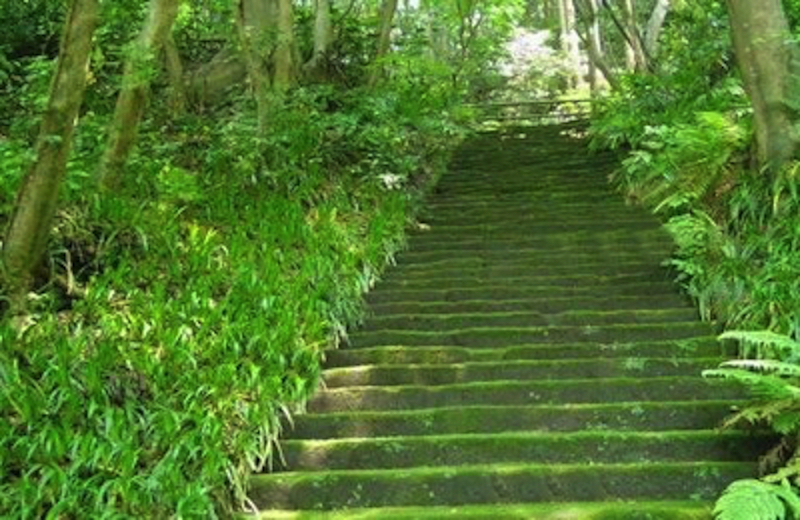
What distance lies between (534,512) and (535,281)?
11.5 feet

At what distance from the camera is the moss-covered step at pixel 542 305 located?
21.8 feet

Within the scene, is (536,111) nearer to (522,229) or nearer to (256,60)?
(522,229)

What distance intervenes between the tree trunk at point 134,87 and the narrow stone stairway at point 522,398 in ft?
6.81

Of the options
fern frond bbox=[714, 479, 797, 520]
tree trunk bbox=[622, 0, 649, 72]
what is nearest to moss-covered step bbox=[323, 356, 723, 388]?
fern frond bbox=[714, 479, 797, 520]

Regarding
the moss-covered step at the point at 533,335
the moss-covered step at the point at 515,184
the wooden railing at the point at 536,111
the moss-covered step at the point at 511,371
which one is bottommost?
the moss-covered step at the point at 511,371

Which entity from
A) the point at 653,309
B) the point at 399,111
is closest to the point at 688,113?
the point at 399,111

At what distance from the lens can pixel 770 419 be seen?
424cm

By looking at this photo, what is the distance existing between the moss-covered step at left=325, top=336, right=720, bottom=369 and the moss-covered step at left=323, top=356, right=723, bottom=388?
0.45 feet

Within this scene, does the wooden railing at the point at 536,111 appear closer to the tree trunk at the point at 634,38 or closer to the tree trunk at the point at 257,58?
the tree trunk at the point at 634,38

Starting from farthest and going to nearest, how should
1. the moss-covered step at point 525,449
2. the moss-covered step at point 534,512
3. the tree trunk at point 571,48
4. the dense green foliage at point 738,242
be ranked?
the tree trunk at point 571,48
the moss-covered step at point 525,449
the dense green foliage at point 738,242
the moss-covered step at point 534,512

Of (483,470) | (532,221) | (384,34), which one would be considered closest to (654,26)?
(384,34)

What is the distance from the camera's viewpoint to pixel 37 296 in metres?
5.02

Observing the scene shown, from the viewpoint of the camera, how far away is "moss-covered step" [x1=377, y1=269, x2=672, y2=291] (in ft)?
23.6

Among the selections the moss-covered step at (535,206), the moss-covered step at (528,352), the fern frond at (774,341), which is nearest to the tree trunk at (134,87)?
the moss-covered step at (528,352)
